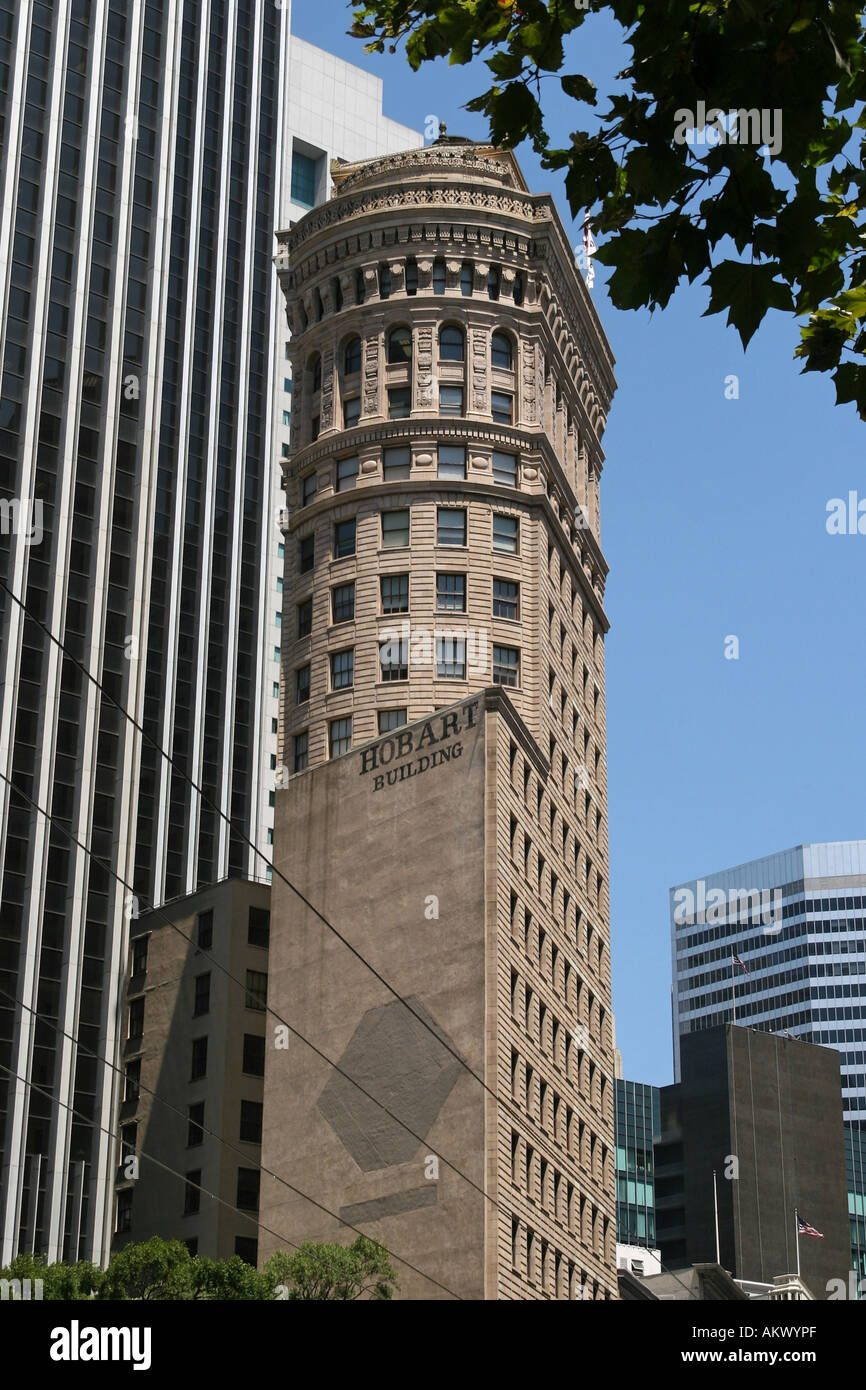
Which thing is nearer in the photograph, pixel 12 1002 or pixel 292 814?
pixel 292 814

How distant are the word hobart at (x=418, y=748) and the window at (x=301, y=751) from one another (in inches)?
223

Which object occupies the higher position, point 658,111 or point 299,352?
point 299,352

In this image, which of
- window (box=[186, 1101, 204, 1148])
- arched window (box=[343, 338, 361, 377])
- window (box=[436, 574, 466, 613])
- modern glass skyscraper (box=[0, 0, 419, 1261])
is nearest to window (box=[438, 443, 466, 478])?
window (box=[436, 574, 466, 613])

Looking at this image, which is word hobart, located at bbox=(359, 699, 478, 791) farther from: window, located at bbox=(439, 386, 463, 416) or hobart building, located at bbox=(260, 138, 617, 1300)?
window, located at bbox=(439, 386, 463, 416)

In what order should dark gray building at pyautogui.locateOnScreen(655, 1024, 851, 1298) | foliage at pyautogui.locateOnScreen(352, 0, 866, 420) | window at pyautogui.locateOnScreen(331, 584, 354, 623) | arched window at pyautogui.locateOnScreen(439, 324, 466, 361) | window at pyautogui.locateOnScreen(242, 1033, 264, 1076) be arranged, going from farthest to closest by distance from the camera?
1. dark gray building at pyautogui.locateOnScreen(655, 1024, 851, 1298)
2. arched window at pyautogui.locateOnScreen(439, 324, 466, 361)
3. window at pyautogui.locateOnScreen(242, 1033, 264, 1076)
4. window at pyautogui.locateOnScreen(331, 584, 354, 623)
5. foliage at pyautogui.locateOnScreen(352, 0, 866, 420)

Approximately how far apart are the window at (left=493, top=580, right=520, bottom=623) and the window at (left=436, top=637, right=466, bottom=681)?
286 centimetres

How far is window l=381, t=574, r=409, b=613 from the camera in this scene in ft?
317

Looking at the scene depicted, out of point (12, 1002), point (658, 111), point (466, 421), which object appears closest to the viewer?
point (658, 111)

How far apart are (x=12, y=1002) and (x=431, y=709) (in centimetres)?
4087

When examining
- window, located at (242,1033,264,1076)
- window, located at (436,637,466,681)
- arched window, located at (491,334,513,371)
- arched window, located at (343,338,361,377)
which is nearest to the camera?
window, located at (436,637,466,681)

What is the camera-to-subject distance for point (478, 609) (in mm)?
96000

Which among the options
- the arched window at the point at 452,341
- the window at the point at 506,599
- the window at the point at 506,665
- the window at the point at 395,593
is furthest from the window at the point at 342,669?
the arched window at the point at 452,341
